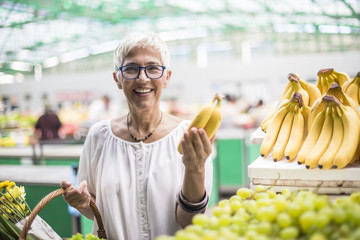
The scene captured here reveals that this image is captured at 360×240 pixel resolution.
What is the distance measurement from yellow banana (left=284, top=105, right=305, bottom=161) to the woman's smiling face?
0.61m

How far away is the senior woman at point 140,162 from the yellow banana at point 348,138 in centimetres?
53

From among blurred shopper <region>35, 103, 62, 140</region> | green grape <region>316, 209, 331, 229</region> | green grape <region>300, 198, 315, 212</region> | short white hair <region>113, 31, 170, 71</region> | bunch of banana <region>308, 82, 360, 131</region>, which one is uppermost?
short white hair <region>113, 31, 170, 71</region>

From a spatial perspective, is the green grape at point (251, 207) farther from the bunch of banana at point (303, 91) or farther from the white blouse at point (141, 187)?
the bunch of banana at point (303, 91)

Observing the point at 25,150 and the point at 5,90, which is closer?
the point at 25,150

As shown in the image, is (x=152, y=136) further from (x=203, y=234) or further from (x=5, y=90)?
(x=5, y=90)

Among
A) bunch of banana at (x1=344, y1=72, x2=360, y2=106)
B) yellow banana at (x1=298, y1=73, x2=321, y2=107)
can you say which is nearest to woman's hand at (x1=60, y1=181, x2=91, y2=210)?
yellow banana at (x1=298, y1=73, x2=321, y2=107)

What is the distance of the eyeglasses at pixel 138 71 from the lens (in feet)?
4.85

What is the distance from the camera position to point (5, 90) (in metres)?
16.7

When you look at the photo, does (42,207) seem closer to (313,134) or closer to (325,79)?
(313,134)

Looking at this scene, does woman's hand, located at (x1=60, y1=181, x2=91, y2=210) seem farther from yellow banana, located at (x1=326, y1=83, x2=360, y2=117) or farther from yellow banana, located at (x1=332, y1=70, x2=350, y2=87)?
yellow banana, located at (x1=332, y1=70, x2=350, y2=87)

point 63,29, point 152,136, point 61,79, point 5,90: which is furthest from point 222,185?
point 5,90

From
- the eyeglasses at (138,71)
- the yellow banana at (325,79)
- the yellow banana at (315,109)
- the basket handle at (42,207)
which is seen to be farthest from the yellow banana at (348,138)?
the basket handle at (42,207)

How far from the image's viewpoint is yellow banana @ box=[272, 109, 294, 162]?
136 centimetres

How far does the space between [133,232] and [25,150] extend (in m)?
4.04
